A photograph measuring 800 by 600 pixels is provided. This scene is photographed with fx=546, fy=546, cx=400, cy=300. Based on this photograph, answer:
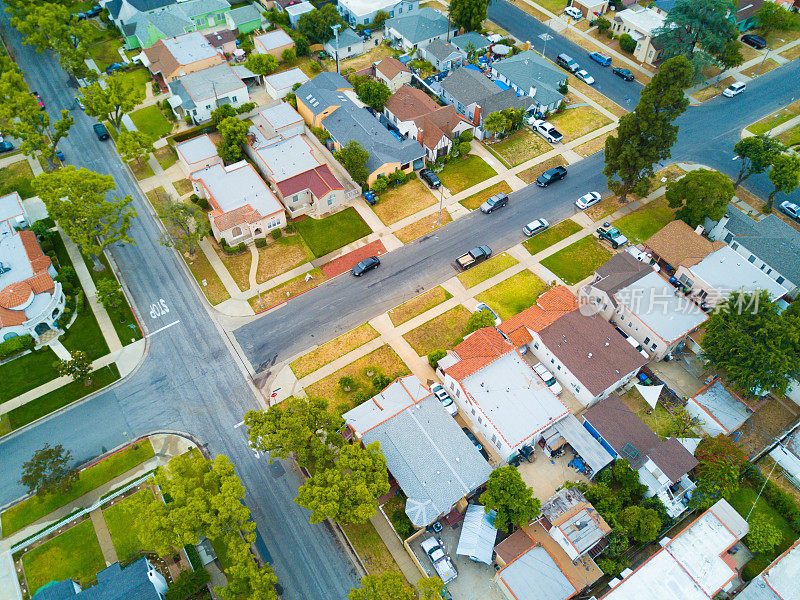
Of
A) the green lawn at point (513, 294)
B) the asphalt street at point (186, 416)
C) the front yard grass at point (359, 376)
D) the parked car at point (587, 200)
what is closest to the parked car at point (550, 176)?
the parked car at point (587, 200)

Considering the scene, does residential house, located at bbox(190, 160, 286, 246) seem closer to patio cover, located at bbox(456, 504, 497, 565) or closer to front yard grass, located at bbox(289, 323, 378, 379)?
front yard grass, located at bbox(289, 323, 378, 379)

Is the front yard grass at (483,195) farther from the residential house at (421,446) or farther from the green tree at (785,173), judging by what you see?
the green tree at (785,173)

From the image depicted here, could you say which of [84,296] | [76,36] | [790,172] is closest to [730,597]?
[790,172]

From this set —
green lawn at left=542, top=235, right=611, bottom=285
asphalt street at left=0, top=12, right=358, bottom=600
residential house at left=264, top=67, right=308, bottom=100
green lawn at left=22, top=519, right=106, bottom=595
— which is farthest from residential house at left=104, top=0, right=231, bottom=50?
green lawn at left=22, top=519, right=106, bottom=595

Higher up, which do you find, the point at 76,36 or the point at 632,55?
the point at 76,36

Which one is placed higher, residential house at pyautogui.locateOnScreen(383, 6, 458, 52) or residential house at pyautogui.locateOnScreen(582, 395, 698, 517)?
residential house at pyautogui.locateOnScreen(383, 6, 458, 52)

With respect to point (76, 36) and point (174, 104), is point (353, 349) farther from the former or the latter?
point (76, 36)
